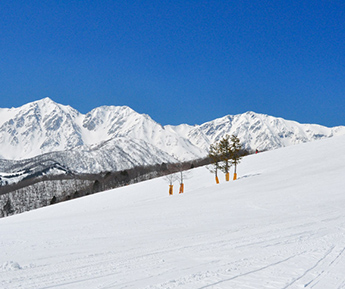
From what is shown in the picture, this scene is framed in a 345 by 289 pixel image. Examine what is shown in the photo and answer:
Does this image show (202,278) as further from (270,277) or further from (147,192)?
Answer: (147,192)

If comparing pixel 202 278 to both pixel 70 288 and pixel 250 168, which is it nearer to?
pixel 70 288

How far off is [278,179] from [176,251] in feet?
103

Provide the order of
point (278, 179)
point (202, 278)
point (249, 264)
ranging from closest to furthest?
point (202, 278), point (249, 264), point (278, 179)

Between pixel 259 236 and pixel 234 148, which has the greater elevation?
pixel 234 148

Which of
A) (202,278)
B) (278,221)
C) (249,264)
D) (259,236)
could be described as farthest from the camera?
(278,221)

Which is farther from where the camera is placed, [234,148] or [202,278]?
[234,148]

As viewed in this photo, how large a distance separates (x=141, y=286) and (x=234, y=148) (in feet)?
148

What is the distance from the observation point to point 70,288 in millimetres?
7738

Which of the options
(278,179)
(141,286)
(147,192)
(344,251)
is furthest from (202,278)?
(147,192)

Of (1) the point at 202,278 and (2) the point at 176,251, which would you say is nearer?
(1) the point at 202,278

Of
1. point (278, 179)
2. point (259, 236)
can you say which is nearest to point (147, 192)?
point (278, 179)

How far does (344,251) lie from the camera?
1094 centimetres

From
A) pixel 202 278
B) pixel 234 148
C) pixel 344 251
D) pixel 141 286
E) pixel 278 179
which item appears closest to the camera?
pixel 141 286

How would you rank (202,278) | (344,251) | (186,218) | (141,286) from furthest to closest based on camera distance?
1. (186,218)
2. (344,251)
3. (202,278)
4. (141,286)
